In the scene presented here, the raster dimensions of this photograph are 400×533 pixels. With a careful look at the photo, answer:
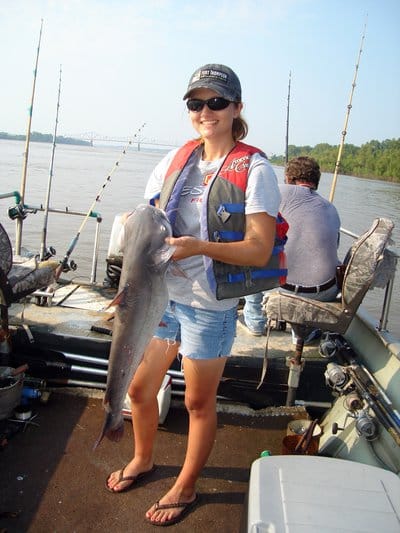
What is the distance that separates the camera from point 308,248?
4211 millimetres

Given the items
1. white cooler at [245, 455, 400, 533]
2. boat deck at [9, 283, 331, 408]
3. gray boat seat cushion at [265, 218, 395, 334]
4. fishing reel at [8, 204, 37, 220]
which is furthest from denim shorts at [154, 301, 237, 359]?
fishing reel at [8, 204, 37, 220]

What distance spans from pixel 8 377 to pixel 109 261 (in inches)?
87.0

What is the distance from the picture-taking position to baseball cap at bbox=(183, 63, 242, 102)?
2.24 m

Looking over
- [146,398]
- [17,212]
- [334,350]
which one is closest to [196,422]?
[146,398]

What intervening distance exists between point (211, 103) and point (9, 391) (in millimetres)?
2426

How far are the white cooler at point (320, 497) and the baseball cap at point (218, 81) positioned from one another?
1.77 m

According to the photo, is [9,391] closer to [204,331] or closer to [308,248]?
[204,331]

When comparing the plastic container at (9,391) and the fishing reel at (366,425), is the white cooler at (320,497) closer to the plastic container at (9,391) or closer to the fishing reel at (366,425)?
the fishing reel at (366,425)

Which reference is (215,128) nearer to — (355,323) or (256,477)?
(256,477)

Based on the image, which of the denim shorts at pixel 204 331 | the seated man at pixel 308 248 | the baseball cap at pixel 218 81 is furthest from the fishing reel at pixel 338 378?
the baseball cap at pixel 218 81

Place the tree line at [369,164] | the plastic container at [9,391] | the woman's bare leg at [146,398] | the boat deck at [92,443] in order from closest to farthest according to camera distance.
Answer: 1. the woman's bare leg at [146,398]
2. the boat deck at [92,443]
3. the plastic container at [9,391]
4. the tree line at [369,164]

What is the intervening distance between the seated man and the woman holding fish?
1.71m

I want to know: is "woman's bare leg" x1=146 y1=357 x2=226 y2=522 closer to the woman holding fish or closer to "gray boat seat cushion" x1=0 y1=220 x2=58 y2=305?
the woman holding fish

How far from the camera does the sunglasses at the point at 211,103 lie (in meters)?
2.26
